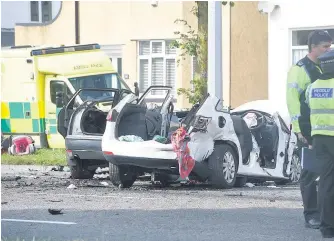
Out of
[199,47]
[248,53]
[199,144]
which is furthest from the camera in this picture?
[248,53]

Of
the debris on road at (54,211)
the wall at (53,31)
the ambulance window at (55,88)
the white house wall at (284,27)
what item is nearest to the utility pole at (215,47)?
the white house wall at (284,27)

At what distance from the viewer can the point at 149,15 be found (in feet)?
108

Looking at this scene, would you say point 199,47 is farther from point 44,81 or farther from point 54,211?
point 54,211


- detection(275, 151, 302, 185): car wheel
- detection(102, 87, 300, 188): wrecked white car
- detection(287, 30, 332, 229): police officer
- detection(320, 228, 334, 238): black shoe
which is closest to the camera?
detection(320, 228, 334, 238): black shoe

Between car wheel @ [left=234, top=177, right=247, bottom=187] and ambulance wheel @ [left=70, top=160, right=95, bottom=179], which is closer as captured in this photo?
car wheel @ [left=234, top=177, right=247, bottom=187]

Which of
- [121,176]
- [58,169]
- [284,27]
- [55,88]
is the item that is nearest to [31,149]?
[55,88]

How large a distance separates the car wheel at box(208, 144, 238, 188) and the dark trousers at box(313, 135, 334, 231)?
4617 mm

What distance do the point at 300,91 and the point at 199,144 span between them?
4090 millimetres

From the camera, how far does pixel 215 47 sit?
19344 mm

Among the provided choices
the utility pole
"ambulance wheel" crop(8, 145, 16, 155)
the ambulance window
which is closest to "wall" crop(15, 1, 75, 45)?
the ambulance window

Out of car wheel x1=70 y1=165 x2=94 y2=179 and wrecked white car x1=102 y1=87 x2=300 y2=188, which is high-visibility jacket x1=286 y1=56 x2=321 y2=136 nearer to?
wrecked white car x1=102 y1=87 x2=300 y2=188

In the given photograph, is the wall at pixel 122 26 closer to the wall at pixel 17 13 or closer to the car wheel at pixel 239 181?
the wall at pixel 17 13

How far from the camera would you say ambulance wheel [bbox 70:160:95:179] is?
1666cm

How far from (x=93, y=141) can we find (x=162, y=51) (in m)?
17.7
